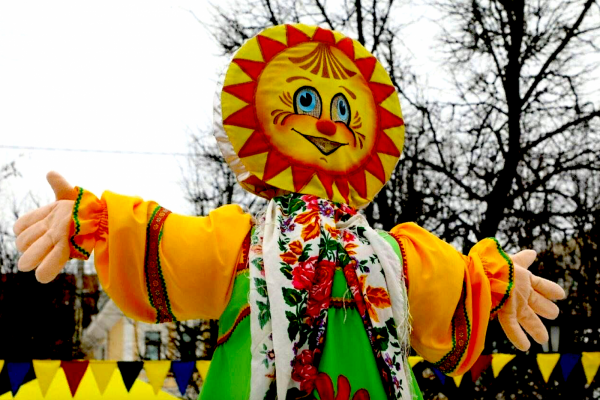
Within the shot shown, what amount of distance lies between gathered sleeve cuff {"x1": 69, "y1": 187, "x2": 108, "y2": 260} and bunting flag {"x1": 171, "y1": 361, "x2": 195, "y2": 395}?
3.88m

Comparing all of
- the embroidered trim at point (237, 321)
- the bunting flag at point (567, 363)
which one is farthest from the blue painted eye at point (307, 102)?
the bunting flag at point (567, 363)

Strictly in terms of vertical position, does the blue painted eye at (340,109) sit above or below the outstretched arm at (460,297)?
above

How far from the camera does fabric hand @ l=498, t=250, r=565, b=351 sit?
2.51m

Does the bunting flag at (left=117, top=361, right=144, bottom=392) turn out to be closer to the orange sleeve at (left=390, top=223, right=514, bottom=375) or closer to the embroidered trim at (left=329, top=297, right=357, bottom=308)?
the orange sleeve at (left=390, top=223, right=514, bottom=375)

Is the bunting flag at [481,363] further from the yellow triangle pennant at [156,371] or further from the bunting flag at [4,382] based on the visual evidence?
the bunting flag at [4,382]

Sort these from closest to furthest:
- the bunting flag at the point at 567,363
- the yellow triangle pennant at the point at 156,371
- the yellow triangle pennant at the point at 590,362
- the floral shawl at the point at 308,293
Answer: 1. the floral shawl at the point at 308,293
2. the yellow triangle pennant at the point at 156,371
3. the bunting flag at the point at 567,363
4. the yellow triangle pennant at the point at 590,362

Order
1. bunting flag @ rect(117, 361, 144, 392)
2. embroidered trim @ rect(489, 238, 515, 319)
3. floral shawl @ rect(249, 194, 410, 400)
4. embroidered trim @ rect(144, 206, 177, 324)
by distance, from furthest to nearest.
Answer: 1. bunting flag @ rect(117, 361, 144, 392)
2. embroidered trim @ rect(489, 238, 515, 319)
3. embroidered trim @ rect(144, 206, 177, 324)
4. floral shawl @ rect(249, 194, 410, 400)

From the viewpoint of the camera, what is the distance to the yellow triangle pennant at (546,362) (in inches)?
241

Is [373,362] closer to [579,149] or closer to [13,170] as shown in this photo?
[579,149]

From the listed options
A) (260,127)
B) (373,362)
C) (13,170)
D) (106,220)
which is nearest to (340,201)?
(260,127)

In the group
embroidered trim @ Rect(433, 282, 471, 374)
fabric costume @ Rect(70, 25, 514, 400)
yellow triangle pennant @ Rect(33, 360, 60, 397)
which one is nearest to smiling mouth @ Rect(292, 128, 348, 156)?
fabric costume @ Rect(70, 25, 514, 400)

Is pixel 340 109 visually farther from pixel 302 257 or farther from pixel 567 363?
pixel 567 363

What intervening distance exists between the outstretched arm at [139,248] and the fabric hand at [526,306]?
0.99 m

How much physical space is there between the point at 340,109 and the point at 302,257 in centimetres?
63
